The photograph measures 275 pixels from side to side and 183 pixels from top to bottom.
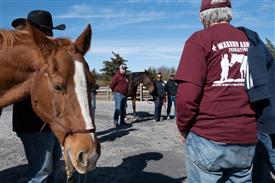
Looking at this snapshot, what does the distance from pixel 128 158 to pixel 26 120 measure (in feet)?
12.9

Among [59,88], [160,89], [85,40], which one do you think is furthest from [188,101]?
[160,89]

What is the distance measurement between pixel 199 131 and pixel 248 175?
1.67 feet

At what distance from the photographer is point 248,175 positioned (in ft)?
10.1

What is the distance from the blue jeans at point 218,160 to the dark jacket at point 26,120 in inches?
68.8

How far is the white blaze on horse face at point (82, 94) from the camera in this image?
297cm

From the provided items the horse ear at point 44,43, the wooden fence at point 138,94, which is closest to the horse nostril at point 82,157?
the horse ear at point 44,43

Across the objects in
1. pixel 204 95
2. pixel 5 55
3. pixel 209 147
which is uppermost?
pixel 5 55

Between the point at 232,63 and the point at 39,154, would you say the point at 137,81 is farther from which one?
the point at 232,63

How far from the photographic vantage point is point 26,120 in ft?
13.7

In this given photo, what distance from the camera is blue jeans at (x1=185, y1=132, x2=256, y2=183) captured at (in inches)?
116

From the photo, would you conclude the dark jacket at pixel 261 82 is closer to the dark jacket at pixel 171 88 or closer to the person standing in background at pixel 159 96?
the person standing in background at pixel 159 96

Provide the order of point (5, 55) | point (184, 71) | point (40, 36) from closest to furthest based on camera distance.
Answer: point (184, 71) → point (40, 36) → point (5, 55)

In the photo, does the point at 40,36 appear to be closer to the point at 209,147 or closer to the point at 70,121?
the point at 70,121

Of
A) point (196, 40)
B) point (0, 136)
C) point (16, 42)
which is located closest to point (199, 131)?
point (196, 40)
